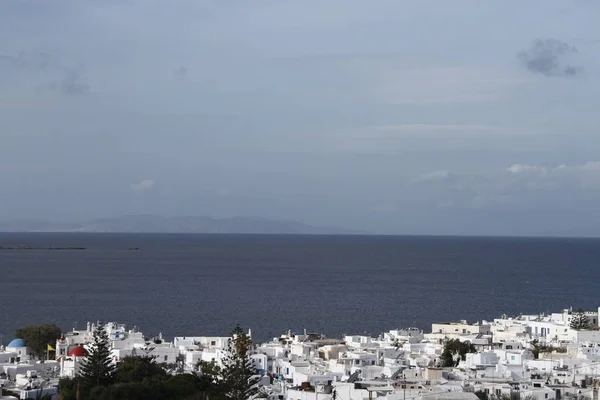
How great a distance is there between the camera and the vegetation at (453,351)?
37169 millimetres

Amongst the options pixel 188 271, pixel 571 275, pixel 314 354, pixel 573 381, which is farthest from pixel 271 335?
pixel 571 275

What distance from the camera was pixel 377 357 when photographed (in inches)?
1474

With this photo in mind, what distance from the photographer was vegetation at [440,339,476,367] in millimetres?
37169

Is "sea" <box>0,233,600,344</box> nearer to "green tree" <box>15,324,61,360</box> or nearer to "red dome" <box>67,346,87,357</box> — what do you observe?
"green tree" <box>15,324,61,360</box>

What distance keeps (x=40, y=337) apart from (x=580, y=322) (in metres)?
25.4

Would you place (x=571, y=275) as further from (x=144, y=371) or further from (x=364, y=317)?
(x=144, y=371)

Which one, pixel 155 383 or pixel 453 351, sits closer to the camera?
pixel 155 383

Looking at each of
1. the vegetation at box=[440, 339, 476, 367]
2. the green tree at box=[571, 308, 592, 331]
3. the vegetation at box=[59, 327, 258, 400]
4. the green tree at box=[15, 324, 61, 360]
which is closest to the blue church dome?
the green tree at box=[15, 324, 61, 360]

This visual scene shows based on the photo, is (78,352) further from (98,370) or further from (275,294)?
(275,294)

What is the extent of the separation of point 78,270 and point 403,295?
177 feet

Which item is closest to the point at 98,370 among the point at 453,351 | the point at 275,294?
the point at 453,351

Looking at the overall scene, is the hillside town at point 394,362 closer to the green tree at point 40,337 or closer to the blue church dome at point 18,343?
the blue church dome at point 18,343

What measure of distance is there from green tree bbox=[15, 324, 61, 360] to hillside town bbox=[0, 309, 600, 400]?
1.35 feet

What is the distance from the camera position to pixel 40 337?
4341cm
